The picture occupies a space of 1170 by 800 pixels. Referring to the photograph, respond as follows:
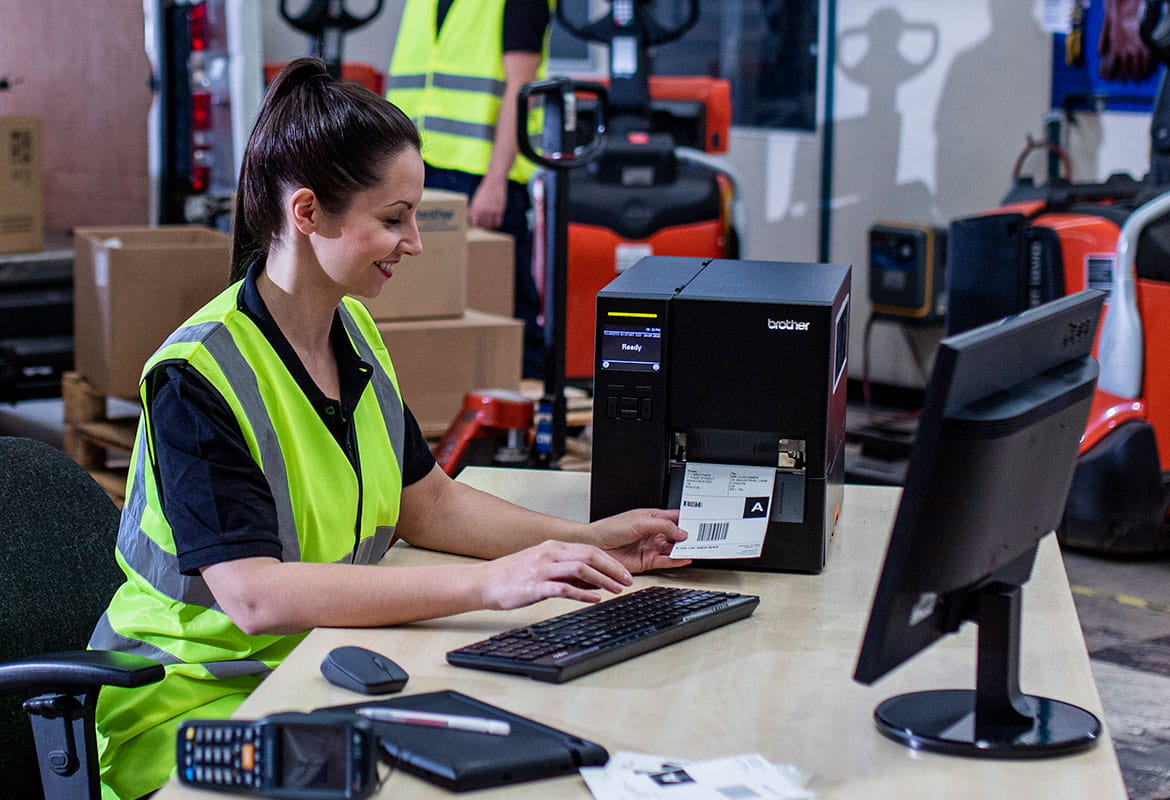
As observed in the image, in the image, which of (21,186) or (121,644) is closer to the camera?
(121,644)

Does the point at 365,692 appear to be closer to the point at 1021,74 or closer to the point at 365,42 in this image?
the point at 1021,74

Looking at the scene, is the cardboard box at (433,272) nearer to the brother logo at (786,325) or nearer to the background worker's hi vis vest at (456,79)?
the background worker's hi vis vest at (456,79)

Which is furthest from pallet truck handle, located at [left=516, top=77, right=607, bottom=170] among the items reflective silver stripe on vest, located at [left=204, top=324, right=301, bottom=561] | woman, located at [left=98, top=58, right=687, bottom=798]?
reflective silver stripe on vest, located at [left=204, top=324, right=301, bottom=561]

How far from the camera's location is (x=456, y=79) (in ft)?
16.1

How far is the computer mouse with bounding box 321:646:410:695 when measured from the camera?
1.39 m

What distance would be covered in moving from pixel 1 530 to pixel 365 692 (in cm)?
55

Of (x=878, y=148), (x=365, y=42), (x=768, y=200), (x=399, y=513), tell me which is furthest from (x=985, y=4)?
(x=399, y=513)

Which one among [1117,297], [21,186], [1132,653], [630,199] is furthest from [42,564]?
[630,199]

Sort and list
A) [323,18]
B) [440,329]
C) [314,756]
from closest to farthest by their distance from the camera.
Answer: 1. [314,756]
2. [440,329]
3. [323,18]

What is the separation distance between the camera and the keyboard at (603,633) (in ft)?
4.76

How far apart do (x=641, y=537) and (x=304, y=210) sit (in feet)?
1.90

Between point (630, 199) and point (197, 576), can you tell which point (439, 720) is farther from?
point (630, 199)

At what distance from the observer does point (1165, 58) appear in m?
4.13

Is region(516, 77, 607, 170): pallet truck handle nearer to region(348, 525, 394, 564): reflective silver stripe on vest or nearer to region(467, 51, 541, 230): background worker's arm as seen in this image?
region(467, 51, 541, 230): background worker's arm
